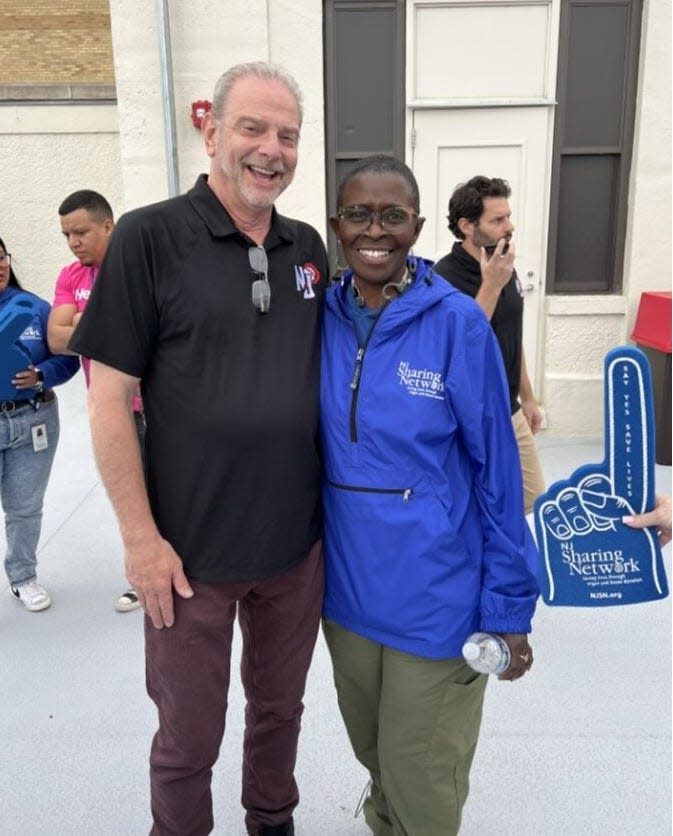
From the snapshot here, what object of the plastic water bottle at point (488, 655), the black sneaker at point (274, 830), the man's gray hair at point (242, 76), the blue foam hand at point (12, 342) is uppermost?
the man's gray hair at point (242, 76)

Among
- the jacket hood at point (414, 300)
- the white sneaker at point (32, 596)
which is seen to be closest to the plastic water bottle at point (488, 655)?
the jacket hood at point (414, 300)

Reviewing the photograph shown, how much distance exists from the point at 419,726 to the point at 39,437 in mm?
2221

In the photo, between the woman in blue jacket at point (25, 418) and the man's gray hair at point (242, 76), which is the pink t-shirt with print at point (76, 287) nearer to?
the woman in blue jacket at point (25, 418)

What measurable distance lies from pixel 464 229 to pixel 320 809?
2.05 metres

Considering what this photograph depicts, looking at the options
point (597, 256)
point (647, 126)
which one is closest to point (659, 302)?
point (597, 256)

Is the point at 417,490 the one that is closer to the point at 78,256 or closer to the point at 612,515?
the point at 612,515

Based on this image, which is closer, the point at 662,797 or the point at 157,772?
the point at 157,772

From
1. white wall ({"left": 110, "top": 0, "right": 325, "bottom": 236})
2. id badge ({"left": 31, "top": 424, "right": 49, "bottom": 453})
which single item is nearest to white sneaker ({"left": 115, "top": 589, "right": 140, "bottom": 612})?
id badge ({"left": 31, "top": 424, "right": 49, "bottom": 453})

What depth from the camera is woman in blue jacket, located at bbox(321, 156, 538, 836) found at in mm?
1553

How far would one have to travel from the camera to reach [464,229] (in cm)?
279

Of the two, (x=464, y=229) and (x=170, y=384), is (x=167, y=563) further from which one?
(x=464, y=229)

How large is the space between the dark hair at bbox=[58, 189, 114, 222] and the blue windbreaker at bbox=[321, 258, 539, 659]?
1.77m

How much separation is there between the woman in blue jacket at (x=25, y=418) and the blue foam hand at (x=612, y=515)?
87.9 inches

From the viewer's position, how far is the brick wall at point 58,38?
43.4 feet
